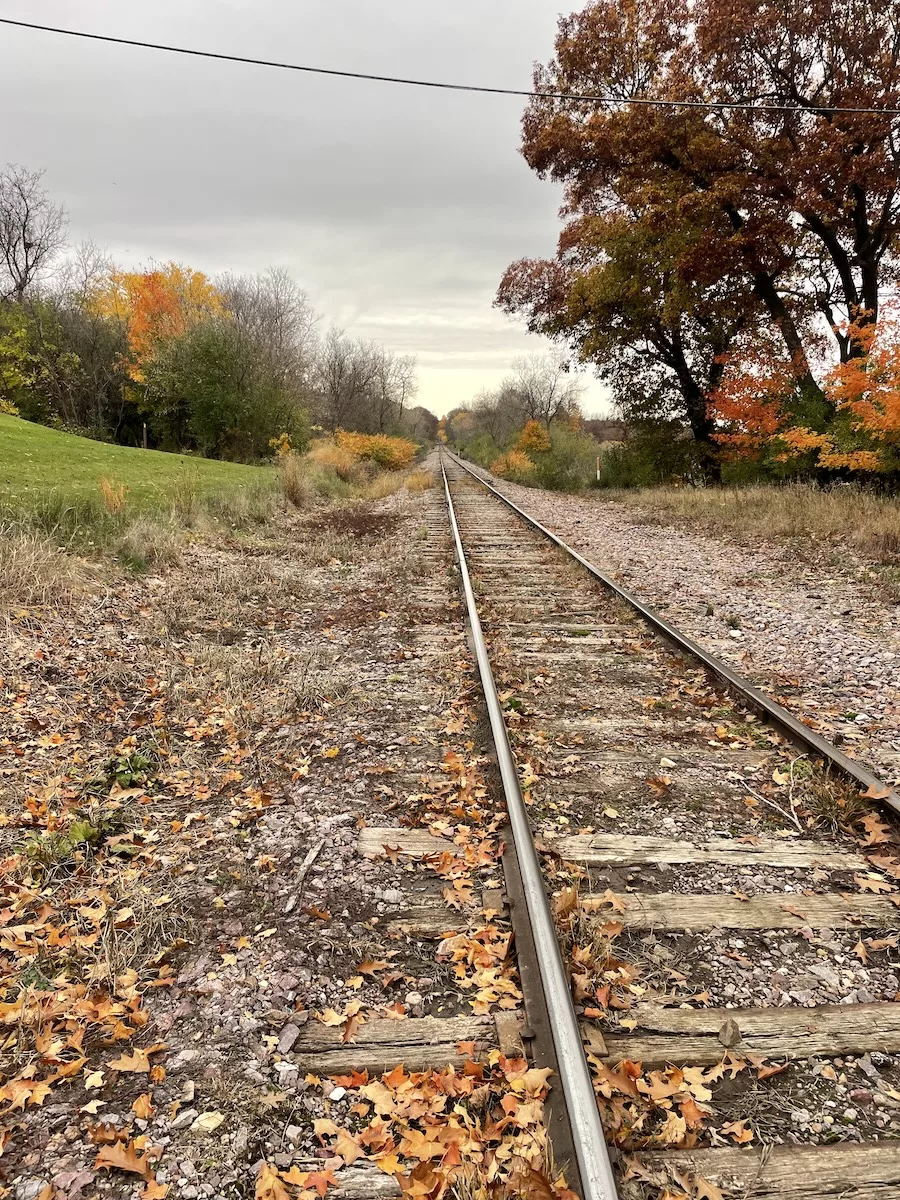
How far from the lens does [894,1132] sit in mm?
2006

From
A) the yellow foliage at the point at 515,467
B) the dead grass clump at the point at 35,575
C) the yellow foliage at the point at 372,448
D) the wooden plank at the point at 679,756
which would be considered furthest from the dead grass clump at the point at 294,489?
the yellow foliage at the point at 515,467

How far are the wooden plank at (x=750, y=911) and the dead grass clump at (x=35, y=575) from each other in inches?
233

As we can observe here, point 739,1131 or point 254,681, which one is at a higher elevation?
point 254,681

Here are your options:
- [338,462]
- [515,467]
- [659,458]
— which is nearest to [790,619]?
[659,458]

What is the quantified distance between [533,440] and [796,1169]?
43803 millimetres

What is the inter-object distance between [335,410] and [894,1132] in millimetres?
51757

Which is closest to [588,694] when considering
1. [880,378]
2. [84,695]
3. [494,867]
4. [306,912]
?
[494,867]

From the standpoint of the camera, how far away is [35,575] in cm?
661

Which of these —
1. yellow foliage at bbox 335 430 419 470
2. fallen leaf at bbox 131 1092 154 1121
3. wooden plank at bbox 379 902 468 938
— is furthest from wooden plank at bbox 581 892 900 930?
yellow foliage at bbox 335 430 419 470

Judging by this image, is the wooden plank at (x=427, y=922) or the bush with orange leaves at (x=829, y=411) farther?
the bush with orange leaves at (x=829, y=411)

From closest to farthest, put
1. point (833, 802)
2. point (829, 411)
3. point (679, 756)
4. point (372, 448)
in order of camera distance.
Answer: point (833, 802) → point (679, 756) → point (829, 411) → point (372, 448)

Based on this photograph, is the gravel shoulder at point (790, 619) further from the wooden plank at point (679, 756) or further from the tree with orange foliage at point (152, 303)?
the tree with orange foliage at point (152, 303)

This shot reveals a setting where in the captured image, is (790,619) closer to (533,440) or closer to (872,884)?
(872,884)

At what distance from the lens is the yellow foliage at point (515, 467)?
36.2 m
